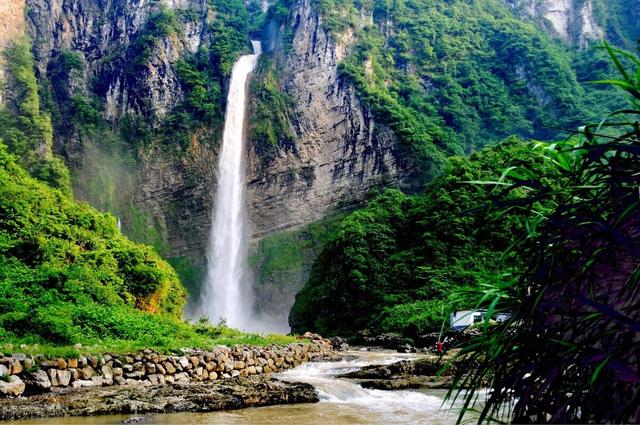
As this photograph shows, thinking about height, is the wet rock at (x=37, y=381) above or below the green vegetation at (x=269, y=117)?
below

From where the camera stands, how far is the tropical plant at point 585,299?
1.95 metres

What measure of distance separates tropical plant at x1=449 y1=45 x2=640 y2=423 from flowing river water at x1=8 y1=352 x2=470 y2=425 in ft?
11.0

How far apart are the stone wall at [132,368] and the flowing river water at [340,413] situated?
187 centimetres

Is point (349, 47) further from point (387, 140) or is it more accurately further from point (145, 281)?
point (145, 281)

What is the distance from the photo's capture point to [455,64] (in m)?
53.8

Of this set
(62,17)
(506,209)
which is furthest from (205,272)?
(506,209)

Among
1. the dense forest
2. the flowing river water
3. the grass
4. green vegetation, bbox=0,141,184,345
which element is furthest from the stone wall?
the dense forest

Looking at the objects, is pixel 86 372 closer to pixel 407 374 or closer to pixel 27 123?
pixel 407 374

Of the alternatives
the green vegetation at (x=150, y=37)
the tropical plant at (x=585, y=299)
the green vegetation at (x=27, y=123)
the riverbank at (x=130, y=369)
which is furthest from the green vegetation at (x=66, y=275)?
the green vegetation at (x=150, y=37)

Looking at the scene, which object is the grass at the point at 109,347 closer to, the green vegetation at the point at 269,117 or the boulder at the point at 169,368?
the boulder at the point at 169,368

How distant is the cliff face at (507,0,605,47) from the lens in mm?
60281

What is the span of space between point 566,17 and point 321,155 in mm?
38069

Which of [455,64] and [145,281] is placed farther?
[455,64]

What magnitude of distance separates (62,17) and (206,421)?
181 ft
